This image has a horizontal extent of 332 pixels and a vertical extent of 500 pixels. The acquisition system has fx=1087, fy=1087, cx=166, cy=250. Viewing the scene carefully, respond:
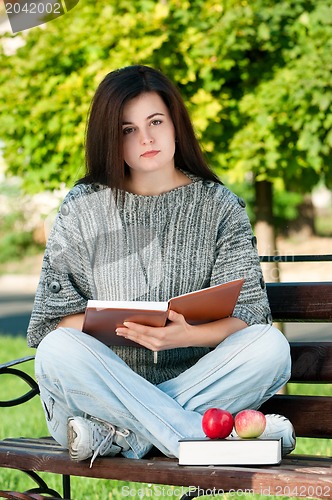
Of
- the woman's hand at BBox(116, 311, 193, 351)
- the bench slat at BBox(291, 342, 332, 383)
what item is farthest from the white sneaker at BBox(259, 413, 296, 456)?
the bench slat at BBox(291, 342, 332, 383)

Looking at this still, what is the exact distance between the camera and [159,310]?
9.36ft

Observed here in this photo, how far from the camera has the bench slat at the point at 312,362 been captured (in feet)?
11.2

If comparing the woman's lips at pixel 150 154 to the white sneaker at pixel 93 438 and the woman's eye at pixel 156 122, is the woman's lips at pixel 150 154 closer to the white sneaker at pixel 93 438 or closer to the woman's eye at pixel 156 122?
the woman's eye at pixel 156 122

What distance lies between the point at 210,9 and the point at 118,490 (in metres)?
2.75

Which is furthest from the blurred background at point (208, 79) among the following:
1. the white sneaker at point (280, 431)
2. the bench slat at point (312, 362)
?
the white sneaker at point (280, 431)

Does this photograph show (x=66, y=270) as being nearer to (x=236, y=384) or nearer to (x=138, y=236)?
(x=138, y=236)

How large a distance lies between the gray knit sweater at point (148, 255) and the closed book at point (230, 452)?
0.54 metres

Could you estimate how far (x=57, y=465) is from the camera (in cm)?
293

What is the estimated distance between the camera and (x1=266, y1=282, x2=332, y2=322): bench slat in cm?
350

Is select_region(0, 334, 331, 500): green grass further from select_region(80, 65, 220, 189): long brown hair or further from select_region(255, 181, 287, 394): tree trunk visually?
select_region(80, 65, 220, 189): long brown hair

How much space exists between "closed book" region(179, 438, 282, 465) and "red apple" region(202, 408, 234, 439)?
85mm

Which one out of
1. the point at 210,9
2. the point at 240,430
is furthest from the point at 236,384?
the point at 210,9

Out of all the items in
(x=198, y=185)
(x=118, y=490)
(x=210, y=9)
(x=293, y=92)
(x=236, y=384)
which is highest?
(x=210, y=9)

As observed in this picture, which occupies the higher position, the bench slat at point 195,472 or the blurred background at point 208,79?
the blurred background at point 208,79
